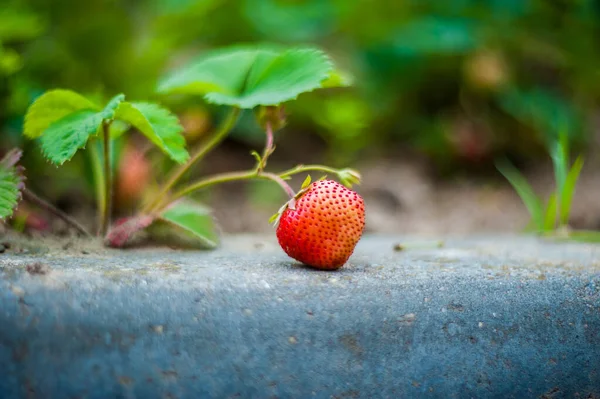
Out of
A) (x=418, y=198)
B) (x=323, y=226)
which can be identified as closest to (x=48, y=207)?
(x=323, y=226)

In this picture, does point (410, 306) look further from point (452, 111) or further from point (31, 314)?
point (452, 111)

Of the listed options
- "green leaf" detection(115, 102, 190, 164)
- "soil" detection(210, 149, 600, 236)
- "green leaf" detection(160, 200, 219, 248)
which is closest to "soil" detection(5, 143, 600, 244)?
"soil" detection(210, 149, 600, 236)

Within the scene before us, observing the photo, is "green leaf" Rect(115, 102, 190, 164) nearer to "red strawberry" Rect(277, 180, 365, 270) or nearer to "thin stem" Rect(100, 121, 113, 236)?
"thin stem" Rect(100, 121, 113, 236)

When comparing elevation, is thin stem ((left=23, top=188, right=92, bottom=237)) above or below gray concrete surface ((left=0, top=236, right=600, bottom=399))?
above

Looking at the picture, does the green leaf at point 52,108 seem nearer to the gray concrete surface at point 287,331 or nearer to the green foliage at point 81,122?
the green foliage at point 81,122

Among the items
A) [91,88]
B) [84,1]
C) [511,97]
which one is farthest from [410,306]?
[511,97]
